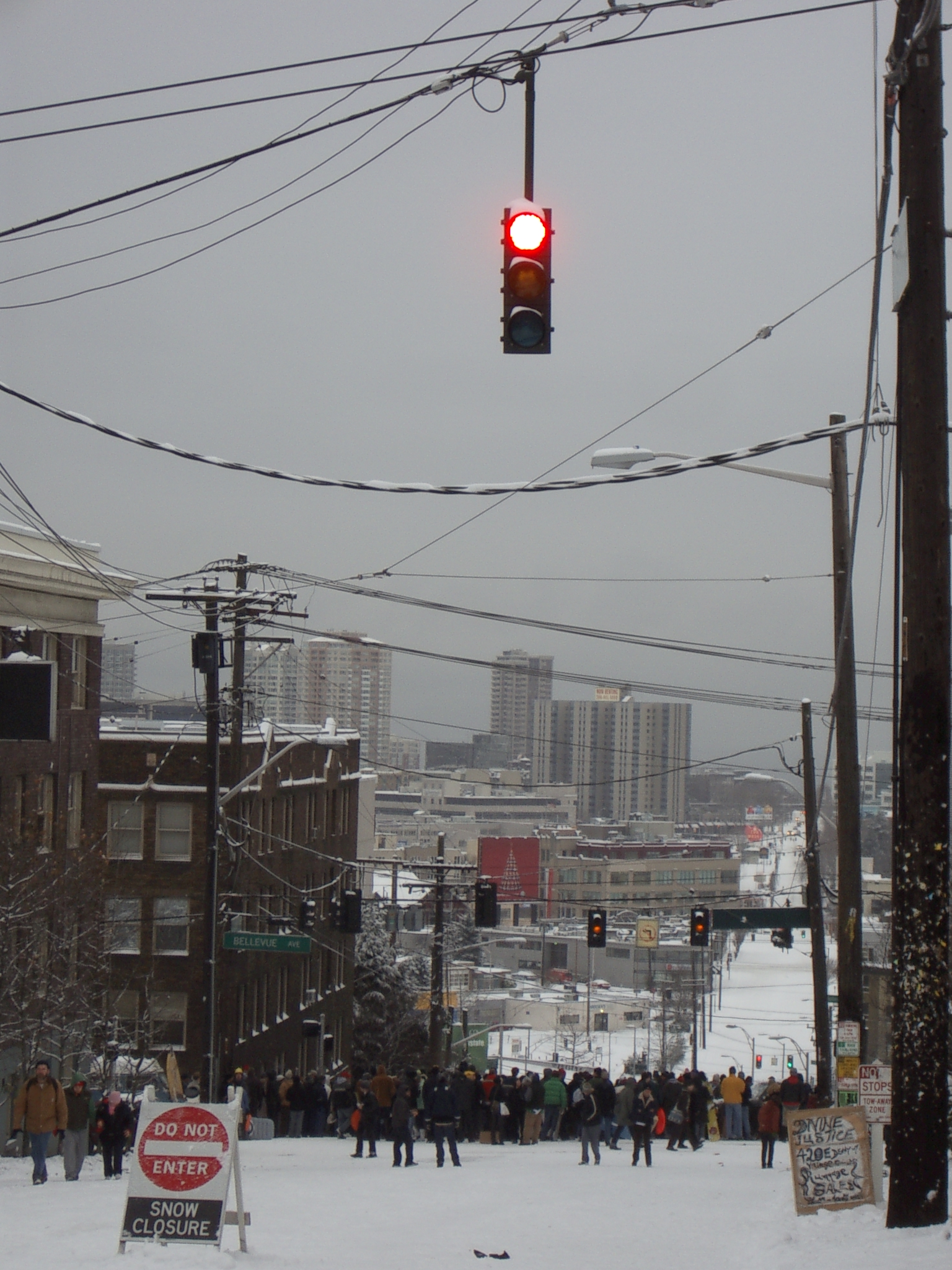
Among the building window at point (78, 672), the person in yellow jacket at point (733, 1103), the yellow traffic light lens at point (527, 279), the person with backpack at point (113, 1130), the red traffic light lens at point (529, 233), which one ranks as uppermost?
the red traffic light lens at point (529, 233)

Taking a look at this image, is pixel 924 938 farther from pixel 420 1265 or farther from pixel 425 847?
pixel 425 847

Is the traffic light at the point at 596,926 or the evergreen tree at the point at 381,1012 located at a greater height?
the traffic light at the point at 596,926

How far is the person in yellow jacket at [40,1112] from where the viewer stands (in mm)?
15984

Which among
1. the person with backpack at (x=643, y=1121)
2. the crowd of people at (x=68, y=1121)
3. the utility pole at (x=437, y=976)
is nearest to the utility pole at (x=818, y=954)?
the person with backpack at (x=643, y=1121)

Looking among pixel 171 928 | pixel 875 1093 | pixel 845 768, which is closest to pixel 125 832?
pixel 171 928

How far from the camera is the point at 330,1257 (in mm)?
11672

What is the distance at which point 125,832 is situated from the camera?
42188mm

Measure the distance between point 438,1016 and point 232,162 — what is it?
30979mm

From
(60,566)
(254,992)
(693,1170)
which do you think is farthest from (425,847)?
(693,1170)

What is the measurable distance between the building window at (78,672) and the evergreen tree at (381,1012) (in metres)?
27.7

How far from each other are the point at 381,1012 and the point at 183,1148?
175 feet

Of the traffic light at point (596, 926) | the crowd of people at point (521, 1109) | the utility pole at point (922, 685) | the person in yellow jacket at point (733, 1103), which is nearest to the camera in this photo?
the utility pole at point (922, 685)

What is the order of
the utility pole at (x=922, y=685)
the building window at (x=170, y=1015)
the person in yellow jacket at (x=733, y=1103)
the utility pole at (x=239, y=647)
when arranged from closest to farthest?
the utility pole at (x=922, y=685), the person in yellow jacket at (x=733, y=1103), the utility pole at (x=239, y=647), the building window at (x=170, y=1015)

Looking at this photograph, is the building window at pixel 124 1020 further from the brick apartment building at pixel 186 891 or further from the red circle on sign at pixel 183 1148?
the red circle on sign at pixel 183 1148
